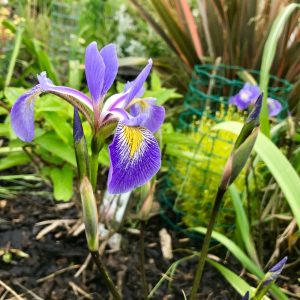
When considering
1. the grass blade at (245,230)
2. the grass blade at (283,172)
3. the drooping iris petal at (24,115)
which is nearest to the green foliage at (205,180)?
Result: the grass blade at (245,230)

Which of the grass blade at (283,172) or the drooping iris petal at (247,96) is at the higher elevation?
the grass blade at (283,172)

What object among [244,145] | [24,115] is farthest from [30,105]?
[244,145]

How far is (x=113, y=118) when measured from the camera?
2.85 ft

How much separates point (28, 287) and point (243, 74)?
5.05 ft

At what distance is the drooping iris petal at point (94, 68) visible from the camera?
0.84 m

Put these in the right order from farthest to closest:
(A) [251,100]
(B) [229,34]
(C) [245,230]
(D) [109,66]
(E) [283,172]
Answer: (B) [229,34] → (A) [251,100] → (C) [245,230] → (E) [283,172] → (D) [109,66]

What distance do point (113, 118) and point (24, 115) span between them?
0.58ft

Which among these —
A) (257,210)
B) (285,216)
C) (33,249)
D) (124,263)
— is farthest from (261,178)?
(33,249)

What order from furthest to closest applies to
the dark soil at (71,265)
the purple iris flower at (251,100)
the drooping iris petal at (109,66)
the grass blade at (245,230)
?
1. the purple iris flower at (251,100)
2. the dark soil at (71,265)
3. the grass blade at (245,230)
4. the drooping iris petal at (109,66)

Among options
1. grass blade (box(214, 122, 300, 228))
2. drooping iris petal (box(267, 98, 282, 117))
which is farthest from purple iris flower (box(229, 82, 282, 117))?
grass blade (box(214, 122, 300, 228))

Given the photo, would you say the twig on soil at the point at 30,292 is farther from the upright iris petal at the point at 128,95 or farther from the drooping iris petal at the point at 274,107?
the drooping iris petal at the point at 274,107

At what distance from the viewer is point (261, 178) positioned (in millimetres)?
1875

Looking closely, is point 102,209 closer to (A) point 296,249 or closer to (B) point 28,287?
(B) point 28,287

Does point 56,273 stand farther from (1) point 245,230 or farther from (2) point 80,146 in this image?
(2) point 80,146
